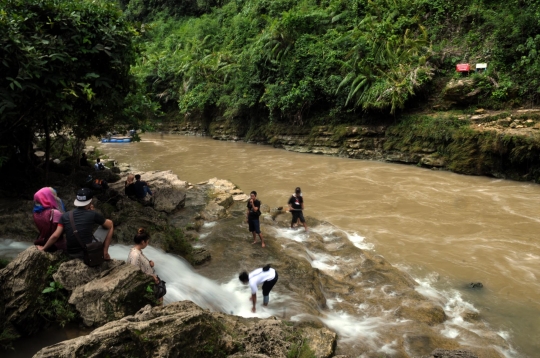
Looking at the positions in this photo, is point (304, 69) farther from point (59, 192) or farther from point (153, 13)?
point (153, 13)

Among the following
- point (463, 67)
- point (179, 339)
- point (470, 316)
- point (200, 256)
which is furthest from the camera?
point (463, 67)

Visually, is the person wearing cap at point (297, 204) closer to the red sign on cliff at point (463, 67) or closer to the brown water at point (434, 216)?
the brown water at point (434, 216)

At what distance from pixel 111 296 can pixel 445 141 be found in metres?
16.6

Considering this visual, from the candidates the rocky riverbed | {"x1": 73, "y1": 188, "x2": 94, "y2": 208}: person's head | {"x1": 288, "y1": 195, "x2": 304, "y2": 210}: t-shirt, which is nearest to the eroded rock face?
the rocky riverbed

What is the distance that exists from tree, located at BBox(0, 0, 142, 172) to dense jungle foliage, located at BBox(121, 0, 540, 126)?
1.22 m

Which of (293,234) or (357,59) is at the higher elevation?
(357,59)

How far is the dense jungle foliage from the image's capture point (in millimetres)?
16812

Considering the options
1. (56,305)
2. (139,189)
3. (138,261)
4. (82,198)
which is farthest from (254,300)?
(139,189)

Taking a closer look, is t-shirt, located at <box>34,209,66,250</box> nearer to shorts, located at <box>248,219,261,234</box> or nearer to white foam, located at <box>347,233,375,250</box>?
shorts, located at <box>248,219,261,234</box>

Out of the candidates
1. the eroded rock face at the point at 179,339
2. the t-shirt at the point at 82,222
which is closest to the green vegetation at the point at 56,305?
the t-shirt at the point at 82,222

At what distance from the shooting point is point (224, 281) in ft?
22.8

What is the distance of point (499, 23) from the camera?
1755 cm

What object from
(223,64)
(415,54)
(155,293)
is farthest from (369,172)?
(223,64)

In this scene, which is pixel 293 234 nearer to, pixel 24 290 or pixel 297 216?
pixel 297 216
